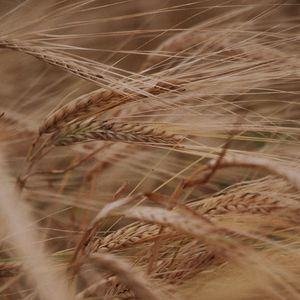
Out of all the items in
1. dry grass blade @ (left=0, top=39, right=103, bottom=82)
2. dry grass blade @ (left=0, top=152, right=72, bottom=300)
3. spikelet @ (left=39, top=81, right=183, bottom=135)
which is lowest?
dry grass blade @ (left=0, top=152, right=72, bottom=300)

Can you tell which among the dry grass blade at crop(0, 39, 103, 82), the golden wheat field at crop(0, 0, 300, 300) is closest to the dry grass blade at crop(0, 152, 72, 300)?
the golden wheat field at crop(0, 0, 300, 300)

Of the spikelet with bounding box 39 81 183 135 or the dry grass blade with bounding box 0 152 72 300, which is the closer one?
the dry grass blade with bounding box 0 152 72 300

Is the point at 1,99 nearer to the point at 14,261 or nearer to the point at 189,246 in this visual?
the point at 14,261

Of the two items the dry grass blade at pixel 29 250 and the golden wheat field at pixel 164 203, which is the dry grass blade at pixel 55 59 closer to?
the golden wheat field at pixel 164 203

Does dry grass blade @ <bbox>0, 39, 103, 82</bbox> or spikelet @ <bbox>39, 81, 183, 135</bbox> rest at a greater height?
dry grass blade @ <bbox>0, 39, 103, 82</bbox>

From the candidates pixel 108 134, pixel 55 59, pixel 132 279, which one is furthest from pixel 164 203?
pixel 55 59

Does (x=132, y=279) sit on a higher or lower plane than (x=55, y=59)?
lower

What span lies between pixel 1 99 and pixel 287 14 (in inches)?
31.8

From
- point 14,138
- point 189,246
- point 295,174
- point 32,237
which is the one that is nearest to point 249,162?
point 295,174

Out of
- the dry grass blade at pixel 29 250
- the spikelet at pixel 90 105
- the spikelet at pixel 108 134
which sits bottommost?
the dry grass blade at pixel 29 250

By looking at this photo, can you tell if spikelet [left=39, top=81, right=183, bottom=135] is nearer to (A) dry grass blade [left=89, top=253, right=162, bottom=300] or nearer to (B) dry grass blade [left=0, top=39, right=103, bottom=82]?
(B) dry grass blade [left=0, top=39, right=103, bottom=82]

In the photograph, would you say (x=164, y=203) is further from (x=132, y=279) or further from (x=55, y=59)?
(x=55, y=59)

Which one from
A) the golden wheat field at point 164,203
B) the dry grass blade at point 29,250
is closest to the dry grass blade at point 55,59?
the golden wheat field at point 164,203

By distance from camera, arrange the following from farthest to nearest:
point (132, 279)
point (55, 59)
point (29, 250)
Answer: point (55, 59)
point (29, 250)
point (132, 279)
